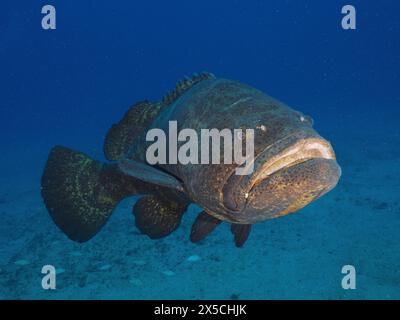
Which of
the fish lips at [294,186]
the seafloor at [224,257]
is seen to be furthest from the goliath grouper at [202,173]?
the seafloor at [224,257]

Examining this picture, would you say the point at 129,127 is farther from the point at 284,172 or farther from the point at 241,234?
the point at 284,172

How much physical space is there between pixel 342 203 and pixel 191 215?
166 inches

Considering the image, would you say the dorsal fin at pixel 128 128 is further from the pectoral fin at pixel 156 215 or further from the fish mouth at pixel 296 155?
the fish mouth at pixel 296 155

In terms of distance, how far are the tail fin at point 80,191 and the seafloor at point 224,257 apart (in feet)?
6.34

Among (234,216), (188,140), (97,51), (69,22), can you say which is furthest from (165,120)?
(97,51)

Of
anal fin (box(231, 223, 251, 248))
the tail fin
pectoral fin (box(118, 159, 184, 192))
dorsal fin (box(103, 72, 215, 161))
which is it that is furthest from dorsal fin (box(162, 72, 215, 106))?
anal fin (box(231, 223, 251, 248))

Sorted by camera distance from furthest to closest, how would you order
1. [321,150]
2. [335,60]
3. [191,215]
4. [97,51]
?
[335,60] < [97,51] < [191,215] < [321,150]

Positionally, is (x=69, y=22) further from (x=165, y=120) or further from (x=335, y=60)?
(x=165, y=120)

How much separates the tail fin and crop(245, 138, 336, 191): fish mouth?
2.72 metres

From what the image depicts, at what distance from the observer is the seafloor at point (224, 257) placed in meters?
6.55

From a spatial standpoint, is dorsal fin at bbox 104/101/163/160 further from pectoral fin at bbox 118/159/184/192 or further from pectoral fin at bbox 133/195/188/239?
pectoral fin at bbox 118/159/184/192

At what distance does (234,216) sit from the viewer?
3.20 meters

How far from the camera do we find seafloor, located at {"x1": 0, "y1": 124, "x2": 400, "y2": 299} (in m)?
6.55

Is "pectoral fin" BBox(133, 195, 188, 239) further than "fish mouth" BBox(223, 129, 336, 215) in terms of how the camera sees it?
Yes
